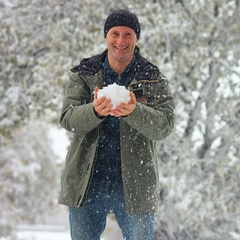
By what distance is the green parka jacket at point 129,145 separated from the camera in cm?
222

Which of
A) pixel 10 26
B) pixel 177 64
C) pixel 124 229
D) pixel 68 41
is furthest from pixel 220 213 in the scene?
pixel 124 229

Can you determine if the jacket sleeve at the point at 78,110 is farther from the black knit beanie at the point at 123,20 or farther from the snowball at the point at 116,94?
the black knit beanie at the point at 123,20

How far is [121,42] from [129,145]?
41cm

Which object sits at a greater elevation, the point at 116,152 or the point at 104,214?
the point at 116,152

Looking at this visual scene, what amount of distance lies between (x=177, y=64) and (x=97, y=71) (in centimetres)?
491

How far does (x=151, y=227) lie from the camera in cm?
228

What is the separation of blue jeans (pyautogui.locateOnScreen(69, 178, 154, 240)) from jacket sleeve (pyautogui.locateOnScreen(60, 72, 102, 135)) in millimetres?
266

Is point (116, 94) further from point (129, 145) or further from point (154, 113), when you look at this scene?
point (129, 145)

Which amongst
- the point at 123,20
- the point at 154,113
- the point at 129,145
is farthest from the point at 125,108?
the point at 123,20

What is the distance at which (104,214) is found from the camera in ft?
7.68

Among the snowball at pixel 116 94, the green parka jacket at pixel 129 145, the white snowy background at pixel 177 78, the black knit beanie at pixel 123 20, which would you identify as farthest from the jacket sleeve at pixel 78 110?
the white snowy background at pixel 177 78

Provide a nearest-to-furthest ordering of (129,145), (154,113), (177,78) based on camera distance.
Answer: (154,113), (129,145), (177,78)

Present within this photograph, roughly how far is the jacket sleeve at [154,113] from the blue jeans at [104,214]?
0.29m

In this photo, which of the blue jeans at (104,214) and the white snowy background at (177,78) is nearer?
the blue jeans at (104,214)
